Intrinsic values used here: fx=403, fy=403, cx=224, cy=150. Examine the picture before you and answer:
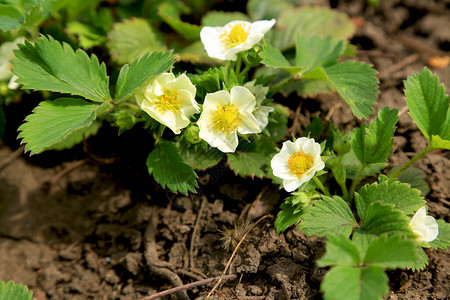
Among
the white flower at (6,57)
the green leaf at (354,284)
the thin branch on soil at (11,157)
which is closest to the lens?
the green leaf at (354,284)

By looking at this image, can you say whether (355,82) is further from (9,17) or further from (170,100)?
(9,17)

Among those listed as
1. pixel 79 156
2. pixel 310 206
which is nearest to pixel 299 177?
pixel 310 206

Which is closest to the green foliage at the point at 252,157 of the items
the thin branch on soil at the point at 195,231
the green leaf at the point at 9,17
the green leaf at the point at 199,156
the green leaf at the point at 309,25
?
the green leaf at the point at 199,156

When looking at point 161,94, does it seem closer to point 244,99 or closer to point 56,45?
point 244,99

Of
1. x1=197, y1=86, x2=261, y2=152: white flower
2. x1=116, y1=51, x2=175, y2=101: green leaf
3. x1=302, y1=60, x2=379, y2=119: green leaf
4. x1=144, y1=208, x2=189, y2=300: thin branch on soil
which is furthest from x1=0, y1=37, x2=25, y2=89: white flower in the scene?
x1=302, y1=60, x2=379, y2=119: green leaf

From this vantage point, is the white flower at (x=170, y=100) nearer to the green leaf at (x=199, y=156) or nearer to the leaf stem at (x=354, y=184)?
the green leaf at (x=199, y=156)

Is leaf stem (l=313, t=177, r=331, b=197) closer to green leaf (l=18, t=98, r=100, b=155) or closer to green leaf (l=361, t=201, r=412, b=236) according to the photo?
green leaf (l=361, t=201, r=412, b=236)
